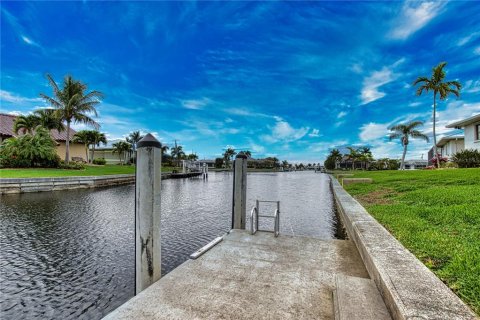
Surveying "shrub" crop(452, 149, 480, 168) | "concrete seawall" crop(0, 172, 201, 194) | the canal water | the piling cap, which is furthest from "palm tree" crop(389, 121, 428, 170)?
the piling cap

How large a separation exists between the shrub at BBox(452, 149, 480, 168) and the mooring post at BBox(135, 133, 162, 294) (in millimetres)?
23894

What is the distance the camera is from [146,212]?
122 inches

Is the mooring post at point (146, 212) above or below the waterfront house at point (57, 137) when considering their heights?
below

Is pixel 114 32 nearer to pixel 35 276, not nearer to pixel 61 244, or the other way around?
pixel 61 244

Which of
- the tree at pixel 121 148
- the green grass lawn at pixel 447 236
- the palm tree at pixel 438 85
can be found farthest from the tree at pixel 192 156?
the green grass lawn at pixel 447 236

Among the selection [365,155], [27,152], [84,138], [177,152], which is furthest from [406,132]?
[177,152]

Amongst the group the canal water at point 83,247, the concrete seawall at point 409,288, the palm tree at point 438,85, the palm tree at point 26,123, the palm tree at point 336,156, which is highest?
the palm tree at point 438,85

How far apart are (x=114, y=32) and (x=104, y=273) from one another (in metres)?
16.4

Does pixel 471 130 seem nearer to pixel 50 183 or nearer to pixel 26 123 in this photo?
pixel 50 183

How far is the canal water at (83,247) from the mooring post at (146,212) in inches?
33.0

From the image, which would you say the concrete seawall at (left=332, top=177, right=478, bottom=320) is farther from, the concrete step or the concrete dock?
the concrete dock

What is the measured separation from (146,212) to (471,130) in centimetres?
2790

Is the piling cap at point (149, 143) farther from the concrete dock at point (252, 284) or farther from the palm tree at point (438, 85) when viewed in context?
the palm tree at point (438, 85)

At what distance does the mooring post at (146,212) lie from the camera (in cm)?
Result: 310
